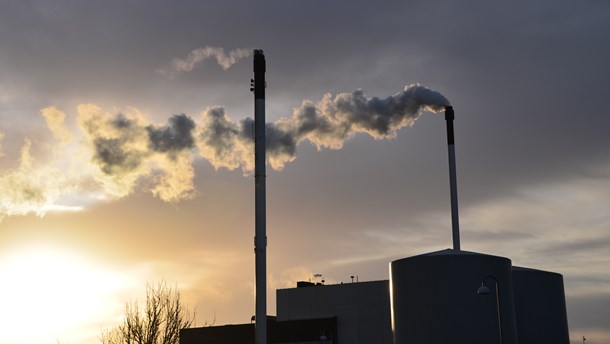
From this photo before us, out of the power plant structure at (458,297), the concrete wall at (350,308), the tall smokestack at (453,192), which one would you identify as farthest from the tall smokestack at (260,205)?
the concrete wall at (350,308)

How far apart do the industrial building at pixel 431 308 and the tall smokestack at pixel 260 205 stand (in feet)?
21.1

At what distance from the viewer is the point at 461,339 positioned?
37.1 meters

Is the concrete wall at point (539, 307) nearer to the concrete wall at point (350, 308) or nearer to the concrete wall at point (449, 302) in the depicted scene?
the concrete wall at point (449, 302)

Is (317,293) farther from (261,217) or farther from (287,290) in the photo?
(261,217)

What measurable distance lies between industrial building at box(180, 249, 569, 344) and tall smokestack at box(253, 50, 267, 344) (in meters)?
6.44

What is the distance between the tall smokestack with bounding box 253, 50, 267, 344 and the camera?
39094mm

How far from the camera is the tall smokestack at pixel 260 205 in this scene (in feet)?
128

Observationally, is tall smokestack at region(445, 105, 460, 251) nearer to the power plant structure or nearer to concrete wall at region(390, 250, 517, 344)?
the power plant structure

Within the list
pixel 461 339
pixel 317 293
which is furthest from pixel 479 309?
pixel 317 293

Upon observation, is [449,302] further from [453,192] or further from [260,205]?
[453,192]

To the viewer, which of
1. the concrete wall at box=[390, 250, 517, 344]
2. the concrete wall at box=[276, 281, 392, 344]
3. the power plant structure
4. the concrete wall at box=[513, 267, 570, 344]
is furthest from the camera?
the concrete wall at box=[276, 281, 392, 344]

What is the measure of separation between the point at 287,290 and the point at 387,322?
9.72m

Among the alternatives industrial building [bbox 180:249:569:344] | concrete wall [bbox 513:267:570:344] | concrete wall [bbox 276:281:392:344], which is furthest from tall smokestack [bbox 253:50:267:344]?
concrete wall [bbox 276:281:392:344]

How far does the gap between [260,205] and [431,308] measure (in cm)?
966
